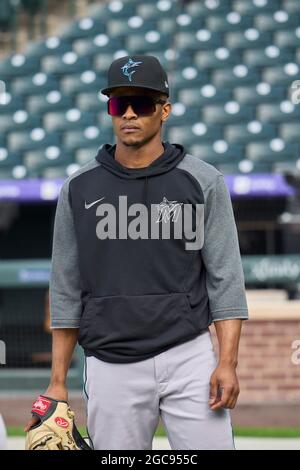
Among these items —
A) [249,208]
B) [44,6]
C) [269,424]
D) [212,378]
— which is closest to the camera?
[212,378]

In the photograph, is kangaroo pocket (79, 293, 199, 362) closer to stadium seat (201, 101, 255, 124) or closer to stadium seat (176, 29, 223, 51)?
stadium seat (201, 101, 255, 124)

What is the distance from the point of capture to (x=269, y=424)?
739 centimetres

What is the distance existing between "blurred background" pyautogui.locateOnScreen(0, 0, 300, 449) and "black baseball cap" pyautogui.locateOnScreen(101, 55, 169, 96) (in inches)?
217

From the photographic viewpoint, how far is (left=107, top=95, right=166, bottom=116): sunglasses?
10.0ft

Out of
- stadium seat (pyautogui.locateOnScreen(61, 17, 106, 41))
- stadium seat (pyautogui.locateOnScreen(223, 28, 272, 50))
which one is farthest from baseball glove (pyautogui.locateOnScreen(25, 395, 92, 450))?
stadium seat (pyautogui.locateOnScreen(61, 17, 106, 41))

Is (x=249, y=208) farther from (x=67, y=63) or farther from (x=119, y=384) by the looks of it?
(x=119, y=384)

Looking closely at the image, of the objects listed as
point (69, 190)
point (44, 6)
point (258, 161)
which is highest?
point (44, 6)

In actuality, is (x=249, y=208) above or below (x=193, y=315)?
above

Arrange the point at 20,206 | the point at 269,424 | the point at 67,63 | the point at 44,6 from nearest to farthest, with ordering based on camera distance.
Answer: the point at 269,424, the point at 20,206, the point at 67,63, the point at 44,6

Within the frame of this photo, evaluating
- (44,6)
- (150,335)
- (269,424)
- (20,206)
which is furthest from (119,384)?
(44,6)

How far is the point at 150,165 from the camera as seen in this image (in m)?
3.06

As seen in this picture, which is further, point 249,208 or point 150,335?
point 249,208

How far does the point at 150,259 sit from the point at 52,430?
1.85 ft

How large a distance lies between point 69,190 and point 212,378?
0.71m
